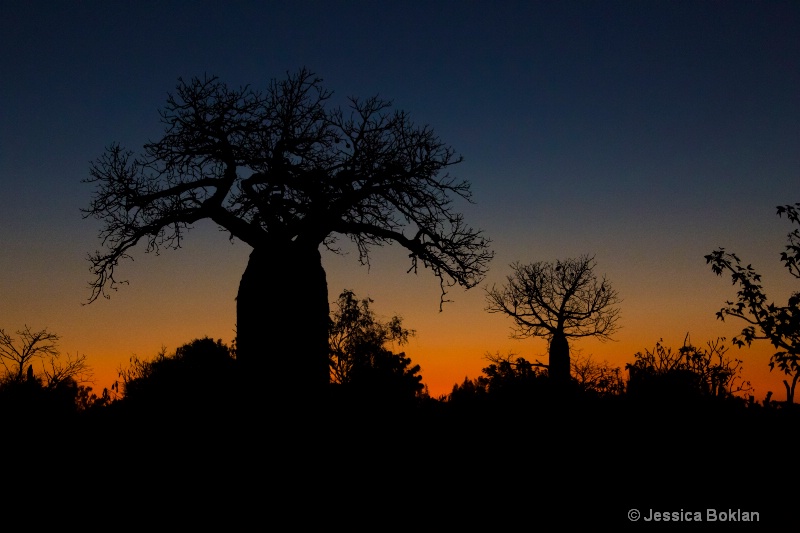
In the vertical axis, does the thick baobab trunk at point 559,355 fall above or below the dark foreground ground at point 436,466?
above

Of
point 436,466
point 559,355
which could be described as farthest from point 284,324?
point 559,355

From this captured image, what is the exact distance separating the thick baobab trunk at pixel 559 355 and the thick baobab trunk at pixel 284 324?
1417 cm

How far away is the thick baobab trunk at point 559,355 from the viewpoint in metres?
22.8

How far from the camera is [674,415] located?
29.8 ft

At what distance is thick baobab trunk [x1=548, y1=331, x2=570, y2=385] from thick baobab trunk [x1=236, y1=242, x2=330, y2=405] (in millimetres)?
14168

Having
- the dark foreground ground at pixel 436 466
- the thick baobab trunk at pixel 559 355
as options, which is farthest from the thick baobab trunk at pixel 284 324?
the thick baobab trunk at pixel 559 355

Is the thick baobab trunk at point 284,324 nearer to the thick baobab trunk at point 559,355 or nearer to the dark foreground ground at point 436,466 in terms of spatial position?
the dark foreground ground at point 436,466

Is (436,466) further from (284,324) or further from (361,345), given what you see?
(361,345)

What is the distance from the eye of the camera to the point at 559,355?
76.3 feet

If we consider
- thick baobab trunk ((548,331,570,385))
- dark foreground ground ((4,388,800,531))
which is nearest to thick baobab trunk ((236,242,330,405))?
dark foreground ground ((4,388,800,531))

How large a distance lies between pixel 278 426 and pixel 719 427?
5.41 meters

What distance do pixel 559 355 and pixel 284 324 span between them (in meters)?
15.5

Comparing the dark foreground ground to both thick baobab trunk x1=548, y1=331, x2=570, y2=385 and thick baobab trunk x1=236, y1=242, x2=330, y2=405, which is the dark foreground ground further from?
thick baobab trunk x1=548, y1=331, x2=570, y2=385

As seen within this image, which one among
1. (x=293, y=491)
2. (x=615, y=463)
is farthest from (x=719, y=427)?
(x=293, y=491)
